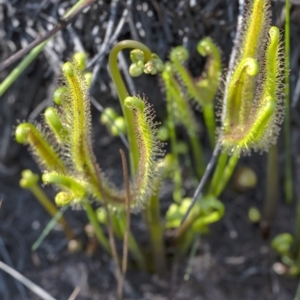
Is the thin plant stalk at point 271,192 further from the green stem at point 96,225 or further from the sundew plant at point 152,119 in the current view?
the green stem at point 96,225

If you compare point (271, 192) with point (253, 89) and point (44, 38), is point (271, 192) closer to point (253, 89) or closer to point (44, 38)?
point (253, 89)

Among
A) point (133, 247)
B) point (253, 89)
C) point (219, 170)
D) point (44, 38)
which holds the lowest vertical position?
point (133, 247)

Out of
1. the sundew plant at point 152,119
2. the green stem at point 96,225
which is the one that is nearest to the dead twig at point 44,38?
the sundew plant at point 152,119

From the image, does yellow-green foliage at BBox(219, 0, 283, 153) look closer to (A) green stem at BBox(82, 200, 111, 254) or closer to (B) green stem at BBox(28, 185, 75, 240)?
(A) green stem at BBox(82, 200, 111, 254)

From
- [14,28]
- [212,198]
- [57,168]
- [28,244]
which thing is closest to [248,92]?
[212,198]

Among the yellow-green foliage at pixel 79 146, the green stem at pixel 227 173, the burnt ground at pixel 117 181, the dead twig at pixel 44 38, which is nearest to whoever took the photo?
the yellow-green foliage at pixel 79 146

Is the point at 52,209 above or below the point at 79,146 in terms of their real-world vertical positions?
below

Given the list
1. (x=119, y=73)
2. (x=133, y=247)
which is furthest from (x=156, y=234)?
(x=119, y=73)
